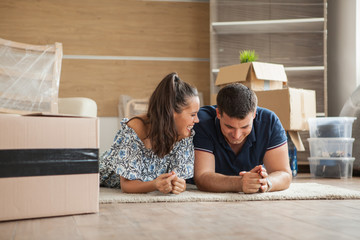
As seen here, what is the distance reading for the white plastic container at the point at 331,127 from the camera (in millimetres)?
2965

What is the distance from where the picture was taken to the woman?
5.60 ft

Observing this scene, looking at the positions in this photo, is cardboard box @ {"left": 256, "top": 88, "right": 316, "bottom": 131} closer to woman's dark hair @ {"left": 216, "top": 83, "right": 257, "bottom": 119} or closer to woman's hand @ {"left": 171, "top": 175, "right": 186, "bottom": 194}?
woman's dark hair @ {"left": 216, "top": 83, "right": 257, "bottom": 119}

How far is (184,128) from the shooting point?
5.71ft

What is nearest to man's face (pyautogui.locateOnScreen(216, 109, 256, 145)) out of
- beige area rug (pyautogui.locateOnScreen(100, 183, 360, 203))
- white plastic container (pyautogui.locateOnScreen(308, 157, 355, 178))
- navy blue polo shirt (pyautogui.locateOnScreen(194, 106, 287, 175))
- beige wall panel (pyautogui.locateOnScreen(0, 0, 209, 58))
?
navy blue polo shirt (pyautogui.locateOnScreen(194, 106, 287, 175))

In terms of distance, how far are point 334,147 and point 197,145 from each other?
4.91ft

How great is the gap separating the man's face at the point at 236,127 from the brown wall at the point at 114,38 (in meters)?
2.61

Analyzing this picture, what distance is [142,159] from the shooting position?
180 centimetres

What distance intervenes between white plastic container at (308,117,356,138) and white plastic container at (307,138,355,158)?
0.12ft

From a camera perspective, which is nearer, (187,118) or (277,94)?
(187,118)

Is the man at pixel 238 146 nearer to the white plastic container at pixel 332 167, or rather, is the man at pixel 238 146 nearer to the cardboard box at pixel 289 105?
the cardboard box at pixel 289 105

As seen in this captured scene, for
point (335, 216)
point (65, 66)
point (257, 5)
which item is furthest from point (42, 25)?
point (335, 216)

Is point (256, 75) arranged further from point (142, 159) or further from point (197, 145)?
point (142, 159)

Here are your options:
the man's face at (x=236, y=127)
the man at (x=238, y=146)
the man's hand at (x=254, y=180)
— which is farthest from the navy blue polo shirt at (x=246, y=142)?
the man's hand at (x=254, y=180)

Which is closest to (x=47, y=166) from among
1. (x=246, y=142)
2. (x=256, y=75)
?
(x=246, y=142)
